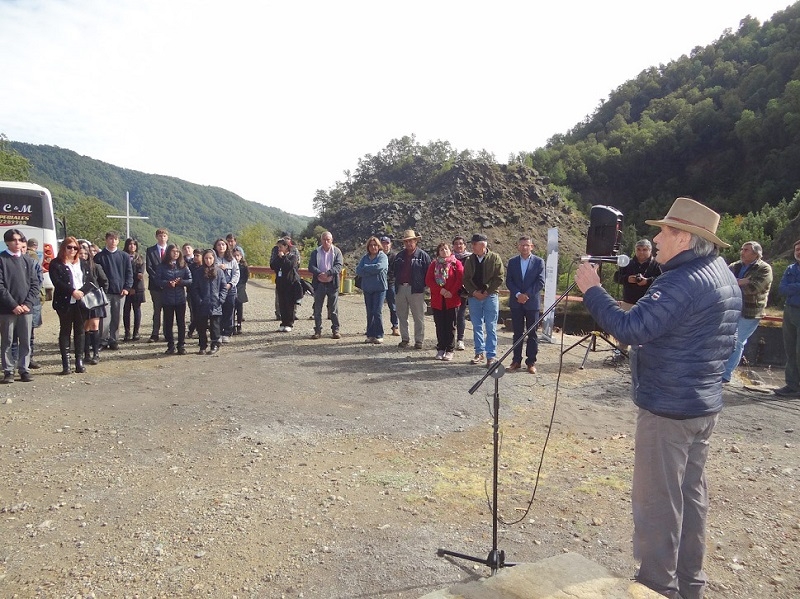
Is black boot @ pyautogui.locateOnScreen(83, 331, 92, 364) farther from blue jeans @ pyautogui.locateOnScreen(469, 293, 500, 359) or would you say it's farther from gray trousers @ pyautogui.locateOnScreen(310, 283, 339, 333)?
blue jeans @ pyautogui.locateOnScreen(469, 293, 500, 359)

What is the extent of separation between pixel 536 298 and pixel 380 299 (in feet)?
9.62

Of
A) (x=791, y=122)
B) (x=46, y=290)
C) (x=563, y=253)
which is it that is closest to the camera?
(x=46, y=290)

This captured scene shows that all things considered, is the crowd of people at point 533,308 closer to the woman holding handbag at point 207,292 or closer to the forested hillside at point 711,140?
the woman holding handbag at point 207,292

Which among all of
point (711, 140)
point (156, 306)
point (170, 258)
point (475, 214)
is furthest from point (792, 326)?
point (711, 140)

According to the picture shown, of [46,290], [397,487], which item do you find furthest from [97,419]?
[46,290]

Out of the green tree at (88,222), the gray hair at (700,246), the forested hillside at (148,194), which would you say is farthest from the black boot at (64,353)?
the forested hillside at (148,194)

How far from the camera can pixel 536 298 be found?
778 centimetres

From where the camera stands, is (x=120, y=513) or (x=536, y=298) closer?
(x=120, y=513)

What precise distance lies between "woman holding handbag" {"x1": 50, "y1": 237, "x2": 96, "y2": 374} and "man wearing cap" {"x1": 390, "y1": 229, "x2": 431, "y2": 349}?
15.1 ft

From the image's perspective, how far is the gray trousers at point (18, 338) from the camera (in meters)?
6.52

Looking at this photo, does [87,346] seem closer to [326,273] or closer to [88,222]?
[326,273]

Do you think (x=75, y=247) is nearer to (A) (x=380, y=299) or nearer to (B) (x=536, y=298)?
(A) (x=380, y=299)

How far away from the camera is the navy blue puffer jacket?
8.29ft

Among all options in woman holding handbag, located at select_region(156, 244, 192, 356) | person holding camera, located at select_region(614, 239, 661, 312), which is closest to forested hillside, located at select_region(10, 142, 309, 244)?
woman holding handbag, located at select_region(156, 244, 192, 356)
